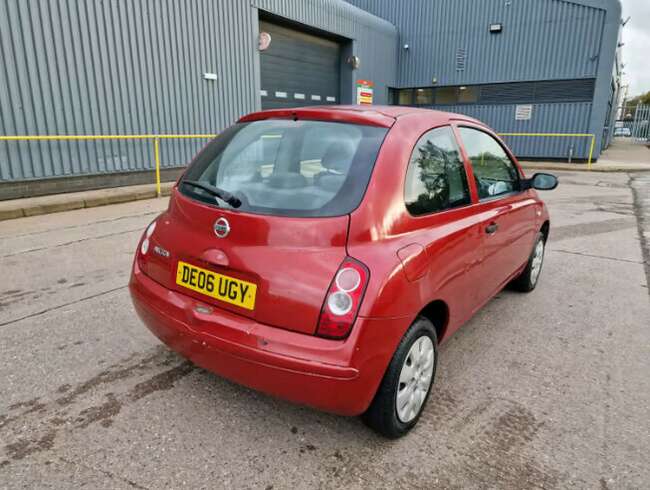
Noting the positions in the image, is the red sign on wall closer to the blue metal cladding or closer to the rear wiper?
the blue metal cladding

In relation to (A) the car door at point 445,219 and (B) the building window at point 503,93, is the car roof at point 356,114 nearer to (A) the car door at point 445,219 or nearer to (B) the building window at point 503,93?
(A) the car door at point 445,219

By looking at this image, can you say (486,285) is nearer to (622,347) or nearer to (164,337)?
(622,347)

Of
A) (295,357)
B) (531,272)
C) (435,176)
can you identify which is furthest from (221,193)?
(531,272)

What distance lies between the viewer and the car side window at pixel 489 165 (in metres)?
3.10

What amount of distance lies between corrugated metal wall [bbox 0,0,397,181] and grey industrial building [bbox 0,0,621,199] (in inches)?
1.0

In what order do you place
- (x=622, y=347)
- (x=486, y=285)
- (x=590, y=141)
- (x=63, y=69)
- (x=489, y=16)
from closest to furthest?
1. (x=486, y=285)
2. (x=622, y=347)
3. (x=63, y=69)
4. (x=590, y=141)
5. (x=489, y=16)

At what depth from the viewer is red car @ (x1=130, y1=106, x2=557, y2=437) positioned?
6.48ft

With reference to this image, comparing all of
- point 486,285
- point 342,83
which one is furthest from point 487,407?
point 342,83

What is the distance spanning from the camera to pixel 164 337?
2.46 metres

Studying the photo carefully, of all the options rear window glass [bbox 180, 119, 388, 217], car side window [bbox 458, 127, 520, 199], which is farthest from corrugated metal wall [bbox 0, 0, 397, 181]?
car side window [bbox 458, 127, 520, 199]

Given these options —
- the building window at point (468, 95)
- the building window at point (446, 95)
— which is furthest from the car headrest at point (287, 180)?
the building window at point (446, 95)

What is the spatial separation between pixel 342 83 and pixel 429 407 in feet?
53.4

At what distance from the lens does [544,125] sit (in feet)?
59.1

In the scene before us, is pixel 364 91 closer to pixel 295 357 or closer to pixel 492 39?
pixel 492 39
